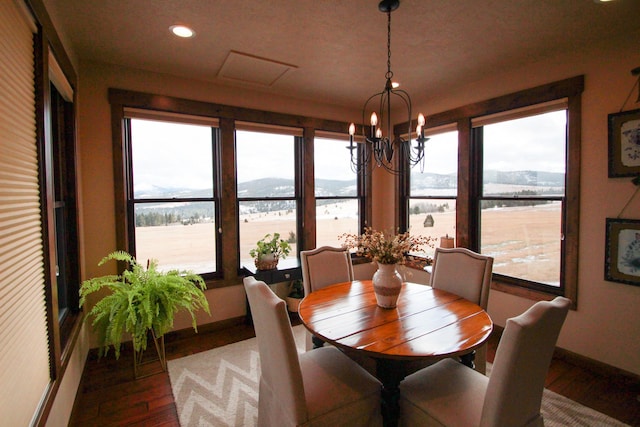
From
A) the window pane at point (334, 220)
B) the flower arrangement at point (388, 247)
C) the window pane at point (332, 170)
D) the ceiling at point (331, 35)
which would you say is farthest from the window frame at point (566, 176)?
the flower arrangement at point (388, 247)

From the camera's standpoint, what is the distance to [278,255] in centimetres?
350

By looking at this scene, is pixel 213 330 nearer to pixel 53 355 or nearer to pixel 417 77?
pixel 53 355

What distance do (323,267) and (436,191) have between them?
202cm

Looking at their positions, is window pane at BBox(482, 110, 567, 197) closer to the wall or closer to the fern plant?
the fern plant

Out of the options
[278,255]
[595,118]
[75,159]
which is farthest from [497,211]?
[75,159]

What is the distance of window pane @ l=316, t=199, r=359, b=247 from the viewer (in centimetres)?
413

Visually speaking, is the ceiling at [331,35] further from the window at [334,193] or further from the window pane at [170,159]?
the window at [334,193]

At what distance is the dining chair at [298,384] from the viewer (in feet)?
4.64

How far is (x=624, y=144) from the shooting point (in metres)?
2.31

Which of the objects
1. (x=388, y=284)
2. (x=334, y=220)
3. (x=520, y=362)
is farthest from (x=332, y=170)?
(x=520, y=362)

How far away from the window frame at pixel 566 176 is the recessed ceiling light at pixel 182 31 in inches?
108

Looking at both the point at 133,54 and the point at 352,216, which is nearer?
the point at 133,54

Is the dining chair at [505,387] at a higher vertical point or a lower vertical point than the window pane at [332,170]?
lower

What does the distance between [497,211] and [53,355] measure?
3717 millimetres
